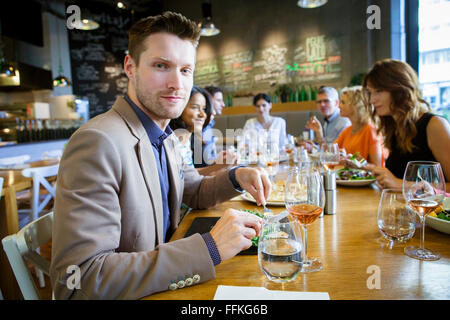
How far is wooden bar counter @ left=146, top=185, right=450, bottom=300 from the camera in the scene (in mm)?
692

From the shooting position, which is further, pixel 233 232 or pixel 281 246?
pixel 233 232

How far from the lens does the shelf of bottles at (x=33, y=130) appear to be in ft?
20.4

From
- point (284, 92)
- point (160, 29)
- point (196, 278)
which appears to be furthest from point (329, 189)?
point (284, 92)

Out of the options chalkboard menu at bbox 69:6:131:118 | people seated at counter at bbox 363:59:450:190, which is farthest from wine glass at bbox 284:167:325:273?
chalkboard menu at bbox 69:6:131:118

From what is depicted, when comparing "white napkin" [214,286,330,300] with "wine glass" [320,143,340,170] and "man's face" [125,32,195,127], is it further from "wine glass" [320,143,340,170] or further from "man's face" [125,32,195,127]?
"wine glass" [320,143,340,170]

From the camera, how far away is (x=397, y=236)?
95 centimetres

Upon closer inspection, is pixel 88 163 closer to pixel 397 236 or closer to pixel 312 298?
pixel 312 298

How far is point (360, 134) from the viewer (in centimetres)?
316

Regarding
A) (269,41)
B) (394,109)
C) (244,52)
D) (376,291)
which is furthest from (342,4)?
(376,291)

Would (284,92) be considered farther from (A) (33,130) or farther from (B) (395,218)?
(B) (395,218)

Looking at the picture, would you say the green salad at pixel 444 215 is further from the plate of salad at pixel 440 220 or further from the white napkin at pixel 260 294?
the white napkin at pixel 260 294

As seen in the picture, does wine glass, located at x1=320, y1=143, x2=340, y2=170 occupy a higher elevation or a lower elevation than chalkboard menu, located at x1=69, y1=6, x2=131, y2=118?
lower

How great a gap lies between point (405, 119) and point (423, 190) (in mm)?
1277

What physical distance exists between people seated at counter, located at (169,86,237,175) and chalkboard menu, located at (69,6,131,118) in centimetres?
634
